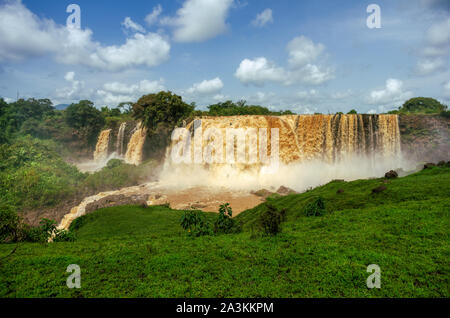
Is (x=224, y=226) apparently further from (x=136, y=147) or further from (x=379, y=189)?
(x=136, y=147)

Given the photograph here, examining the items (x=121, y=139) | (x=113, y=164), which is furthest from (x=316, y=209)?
(x=121, y=139)

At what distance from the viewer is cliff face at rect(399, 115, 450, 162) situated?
25078 mm

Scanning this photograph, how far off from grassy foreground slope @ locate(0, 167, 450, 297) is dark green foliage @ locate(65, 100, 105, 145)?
38958 millimetres

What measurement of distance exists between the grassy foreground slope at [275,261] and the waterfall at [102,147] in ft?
110

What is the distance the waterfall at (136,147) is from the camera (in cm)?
3359

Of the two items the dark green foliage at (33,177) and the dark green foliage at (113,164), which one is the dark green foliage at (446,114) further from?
the dark green foliage at (33,177)

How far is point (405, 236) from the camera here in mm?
5785

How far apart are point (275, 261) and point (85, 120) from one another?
146 feet

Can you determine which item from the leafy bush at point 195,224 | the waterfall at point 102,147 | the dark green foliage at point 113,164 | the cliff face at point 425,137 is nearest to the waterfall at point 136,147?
the dark green foliage at point 113,164

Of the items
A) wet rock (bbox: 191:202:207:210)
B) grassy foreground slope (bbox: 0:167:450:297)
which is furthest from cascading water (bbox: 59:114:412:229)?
grassy foreground slope (bbox: 0:167:450:297)

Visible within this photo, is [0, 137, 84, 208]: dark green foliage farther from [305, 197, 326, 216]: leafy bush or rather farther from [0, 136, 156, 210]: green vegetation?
[305, 197, 326, 216]: leafy bush
